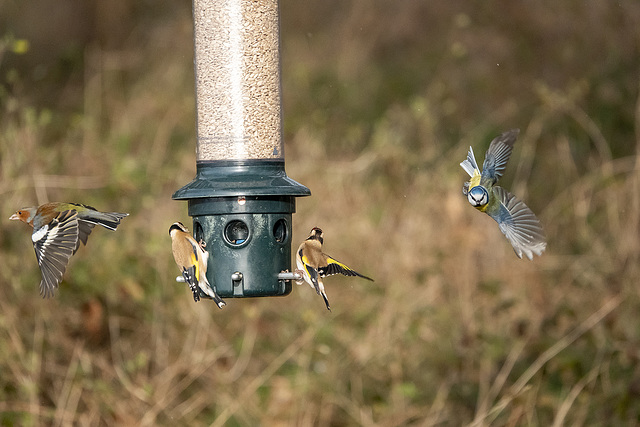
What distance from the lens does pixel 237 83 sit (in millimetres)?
5016

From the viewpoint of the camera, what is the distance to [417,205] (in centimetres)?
866

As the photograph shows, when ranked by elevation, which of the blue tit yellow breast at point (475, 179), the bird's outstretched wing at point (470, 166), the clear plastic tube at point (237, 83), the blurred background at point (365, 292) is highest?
the clear plastic tube at point (237, 83)

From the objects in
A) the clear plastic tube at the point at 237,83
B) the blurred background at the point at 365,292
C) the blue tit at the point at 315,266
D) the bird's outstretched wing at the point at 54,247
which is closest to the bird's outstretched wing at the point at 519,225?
the blue tit at the point at 315,266

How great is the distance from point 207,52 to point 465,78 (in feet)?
28.8

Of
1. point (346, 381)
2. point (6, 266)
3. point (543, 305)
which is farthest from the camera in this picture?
point (543, 305)

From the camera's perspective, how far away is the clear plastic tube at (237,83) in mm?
5000

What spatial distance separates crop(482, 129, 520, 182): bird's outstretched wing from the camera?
439 cm

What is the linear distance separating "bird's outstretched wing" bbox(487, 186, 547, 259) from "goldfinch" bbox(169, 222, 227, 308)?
1.41 metres

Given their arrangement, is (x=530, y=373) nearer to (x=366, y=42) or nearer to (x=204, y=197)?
(x=204, y=197)

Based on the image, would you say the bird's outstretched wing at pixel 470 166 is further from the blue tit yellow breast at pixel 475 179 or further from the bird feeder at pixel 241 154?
the bird feeder at pixel 241 154

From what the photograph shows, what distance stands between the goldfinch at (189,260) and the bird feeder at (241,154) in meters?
0.13

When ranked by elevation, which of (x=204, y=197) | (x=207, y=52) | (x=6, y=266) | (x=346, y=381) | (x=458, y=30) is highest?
(x=458, y=30)

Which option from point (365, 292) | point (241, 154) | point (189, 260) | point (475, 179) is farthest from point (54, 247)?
point (365, 292)

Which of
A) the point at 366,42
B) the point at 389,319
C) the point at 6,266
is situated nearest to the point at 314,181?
the point at 389,319
